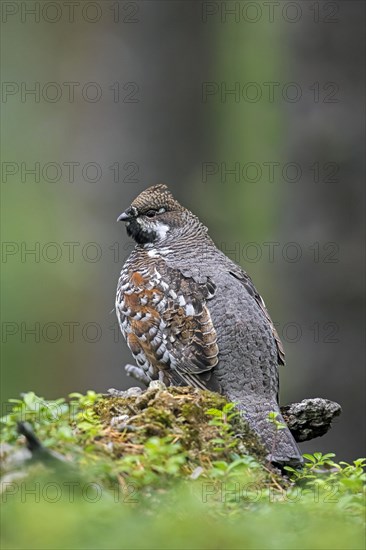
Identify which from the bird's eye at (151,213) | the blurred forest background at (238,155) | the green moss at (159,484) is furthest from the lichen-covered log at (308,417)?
the blurred forest background at (238,155)

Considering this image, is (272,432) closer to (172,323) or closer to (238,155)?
(172,323)

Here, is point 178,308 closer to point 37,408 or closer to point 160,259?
point 160,259

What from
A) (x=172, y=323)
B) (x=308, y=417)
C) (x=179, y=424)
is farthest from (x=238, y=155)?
(x=179, y=424)

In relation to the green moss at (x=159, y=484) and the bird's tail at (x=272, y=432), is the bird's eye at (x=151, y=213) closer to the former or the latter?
the bird's tail at (x=272, y=432)

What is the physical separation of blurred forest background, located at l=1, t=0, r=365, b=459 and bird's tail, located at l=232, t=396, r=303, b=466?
3.05 metres

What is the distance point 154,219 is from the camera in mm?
8477

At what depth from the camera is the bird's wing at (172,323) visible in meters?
7.18

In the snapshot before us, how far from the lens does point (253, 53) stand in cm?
1051

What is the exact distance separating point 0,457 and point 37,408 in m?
0.78

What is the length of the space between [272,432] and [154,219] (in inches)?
118

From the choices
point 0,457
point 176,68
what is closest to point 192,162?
point 176,68

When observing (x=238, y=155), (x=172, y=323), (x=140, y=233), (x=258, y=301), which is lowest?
(x=172, y=323)

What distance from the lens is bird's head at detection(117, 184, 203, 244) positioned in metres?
8.43

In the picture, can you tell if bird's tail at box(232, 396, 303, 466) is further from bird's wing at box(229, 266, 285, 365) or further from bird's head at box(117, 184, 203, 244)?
bird's head at box(117, 184, 203, 244)
